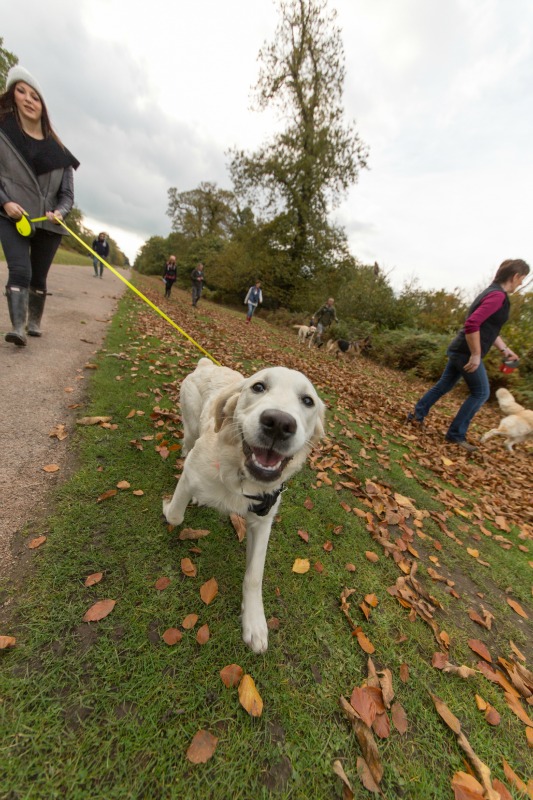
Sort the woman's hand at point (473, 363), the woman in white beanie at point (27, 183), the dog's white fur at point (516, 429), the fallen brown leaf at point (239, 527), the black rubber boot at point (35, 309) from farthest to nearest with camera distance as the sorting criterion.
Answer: the dog's white fur at point (516, 429)
the woman's hand at point (473, 363)
the black rubber boot at point (35, 309)
the woman in white beanie at point (27, 183)
the fallen brown leaf at point (239, 527)

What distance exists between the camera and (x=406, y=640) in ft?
7.13

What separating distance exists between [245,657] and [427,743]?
1.08 m

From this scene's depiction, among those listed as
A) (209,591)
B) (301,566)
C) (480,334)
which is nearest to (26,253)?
(209,591)

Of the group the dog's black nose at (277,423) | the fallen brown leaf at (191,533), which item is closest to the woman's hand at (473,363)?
the dog's black nose at (277,423)

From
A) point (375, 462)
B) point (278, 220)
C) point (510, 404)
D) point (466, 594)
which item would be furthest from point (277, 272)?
point (466, 594)

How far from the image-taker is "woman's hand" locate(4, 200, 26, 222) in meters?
3.25

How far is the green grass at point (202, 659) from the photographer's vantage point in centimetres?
128

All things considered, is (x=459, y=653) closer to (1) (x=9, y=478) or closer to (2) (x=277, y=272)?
(1) (x=9, y=478)

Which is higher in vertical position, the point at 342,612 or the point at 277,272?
the point at 277,272

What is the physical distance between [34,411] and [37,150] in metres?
3.09

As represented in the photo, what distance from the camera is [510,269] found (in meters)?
4.47

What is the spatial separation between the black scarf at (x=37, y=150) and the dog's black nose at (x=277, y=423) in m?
4.38

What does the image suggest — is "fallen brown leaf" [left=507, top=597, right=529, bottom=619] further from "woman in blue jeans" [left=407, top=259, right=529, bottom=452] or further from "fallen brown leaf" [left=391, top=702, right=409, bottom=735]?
"woman in blue jeans" [left=407, top=259, right=529, bottom=452]

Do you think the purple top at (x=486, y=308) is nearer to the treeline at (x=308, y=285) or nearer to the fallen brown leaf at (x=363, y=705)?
the fallen brown leaf at (x=363, y=705)
